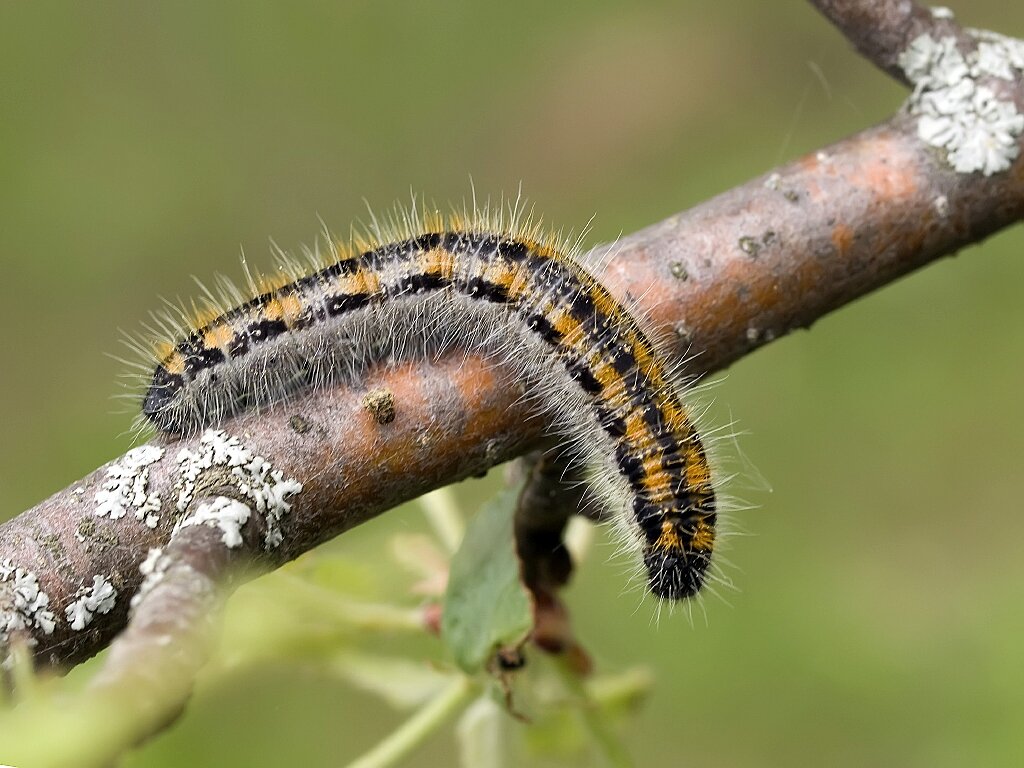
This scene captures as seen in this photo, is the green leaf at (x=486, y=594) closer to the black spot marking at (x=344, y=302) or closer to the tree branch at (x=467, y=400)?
the tree branch at (x=467, y=400)

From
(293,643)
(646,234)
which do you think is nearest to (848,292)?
(646,234)

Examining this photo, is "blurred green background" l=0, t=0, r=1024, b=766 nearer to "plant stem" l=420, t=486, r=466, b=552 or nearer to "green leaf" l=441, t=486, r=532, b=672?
"plant stem" l=420, t=486, r=466, b=552

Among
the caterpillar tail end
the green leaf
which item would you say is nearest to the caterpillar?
the caterpillar tail end

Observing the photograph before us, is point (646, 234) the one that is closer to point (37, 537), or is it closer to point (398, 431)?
point (398, 431)

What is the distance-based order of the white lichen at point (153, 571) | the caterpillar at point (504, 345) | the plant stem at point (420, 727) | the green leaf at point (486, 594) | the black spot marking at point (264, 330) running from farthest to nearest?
1. the black spot marking at point (264, 330)
2. the caterpillar at point (504, 345)
3. the plant stem at point (420, 727)
4. the green leaf at point (486, 594)
5. the white lichen at point (153, 571)

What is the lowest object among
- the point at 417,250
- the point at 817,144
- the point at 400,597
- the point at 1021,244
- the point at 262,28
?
the point at 400,597

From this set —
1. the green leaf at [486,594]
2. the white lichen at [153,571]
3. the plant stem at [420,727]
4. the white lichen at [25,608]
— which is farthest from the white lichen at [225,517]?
the plant stem at [420,727]

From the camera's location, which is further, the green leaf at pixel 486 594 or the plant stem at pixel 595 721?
the plant stem at pixel 595 721
